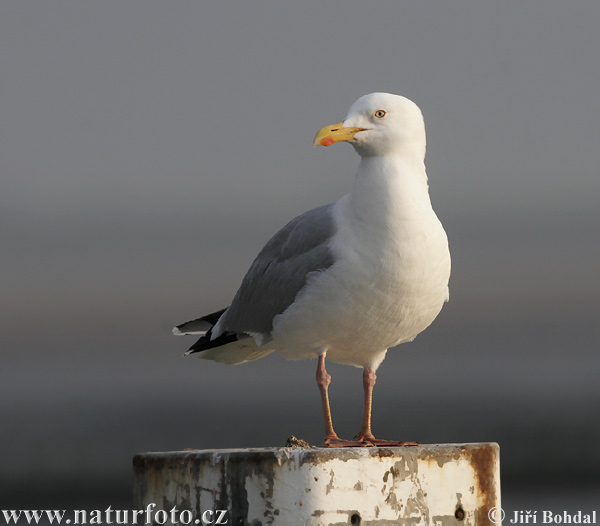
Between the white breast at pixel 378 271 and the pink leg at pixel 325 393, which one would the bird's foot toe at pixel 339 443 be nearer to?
the pink leg at pixel 325 393

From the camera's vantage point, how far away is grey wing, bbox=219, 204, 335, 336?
→ 6.21 m

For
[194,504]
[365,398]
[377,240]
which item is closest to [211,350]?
[365,398]

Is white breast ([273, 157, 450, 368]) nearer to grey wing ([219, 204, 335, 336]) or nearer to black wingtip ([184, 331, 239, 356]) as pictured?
grey wing ([219, 204, 335, 336])

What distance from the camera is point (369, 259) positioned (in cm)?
586

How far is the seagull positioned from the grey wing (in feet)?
0.04

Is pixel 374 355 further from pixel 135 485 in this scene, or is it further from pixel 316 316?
pixel 135 485

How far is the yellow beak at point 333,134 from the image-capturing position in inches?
233

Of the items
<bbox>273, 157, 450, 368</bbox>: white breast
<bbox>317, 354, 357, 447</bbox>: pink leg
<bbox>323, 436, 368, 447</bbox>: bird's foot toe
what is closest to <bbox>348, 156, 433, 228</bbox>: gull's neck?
<bbox>273, 157, 450, 368</bbox>: white breast

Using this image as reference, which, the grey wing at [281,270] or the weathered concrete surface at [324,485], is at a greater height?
the grey wing at [281,270]

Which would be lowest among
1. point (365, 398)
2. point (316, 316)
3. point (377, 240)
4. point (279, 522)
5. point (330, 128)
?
point (279, 522)

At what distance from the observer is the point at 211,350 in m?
7.36

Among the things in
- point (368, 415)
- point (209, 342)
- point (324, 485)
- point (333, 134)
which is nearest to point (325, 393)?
point (368, 415)

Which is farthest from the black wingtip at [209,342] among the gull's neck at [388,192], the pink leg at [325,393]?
the gull's neck at [388,192]

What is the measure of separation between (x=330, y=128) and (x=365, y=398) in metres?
1.99
